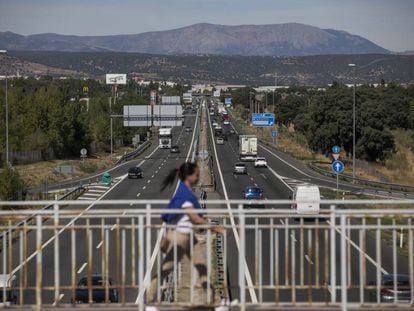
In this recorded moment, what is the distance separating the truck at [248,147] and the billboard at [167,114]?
8.69 meters

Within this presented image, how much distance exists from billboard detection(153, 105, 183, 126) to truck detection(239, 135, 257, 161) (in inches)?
342

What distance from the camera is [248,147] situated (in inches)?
3536

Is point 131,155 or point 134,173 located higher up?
point 134,173

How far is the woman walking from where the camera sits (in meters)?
10.3

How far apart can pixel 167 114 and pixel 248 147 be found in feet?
35.7

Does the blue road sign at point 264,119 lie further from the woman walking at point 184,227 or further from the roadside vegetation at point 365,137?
the woman walking at point 184,227

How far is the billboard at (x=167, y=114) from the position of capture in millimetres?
83250

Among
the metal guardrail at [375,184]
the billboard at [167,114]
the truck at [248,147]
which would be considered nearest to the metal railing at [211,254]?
the metal guardrail at [375,184]

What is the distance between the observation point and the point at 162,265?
1077 centimetres

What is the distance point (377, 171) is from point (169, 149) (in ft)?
126

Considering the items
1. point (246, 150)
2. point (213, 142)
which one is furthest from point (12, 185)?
point (213, 142)

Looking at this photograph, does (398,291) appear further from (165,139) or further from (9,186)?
(165,139)

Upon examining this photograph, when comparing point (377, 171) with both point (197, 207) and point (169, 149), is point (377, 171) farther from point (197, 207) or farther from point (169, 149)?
point (197, 207)

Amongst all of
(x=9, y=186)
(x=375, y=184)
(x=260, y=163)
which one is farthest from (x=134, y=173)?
(x=9, y=186)
